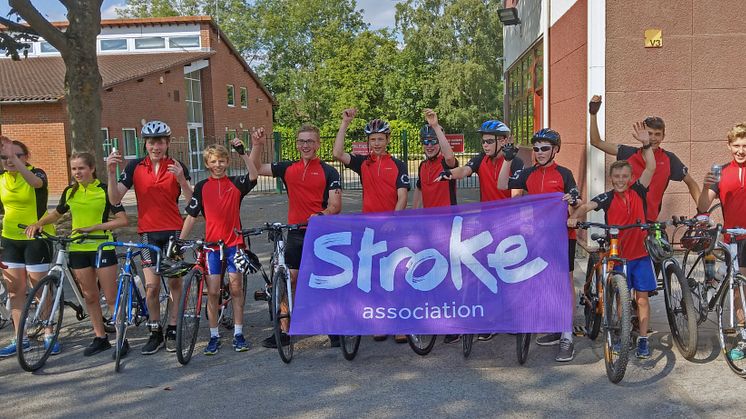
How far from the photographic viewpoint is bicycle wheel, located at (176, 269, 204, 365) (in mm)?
5445

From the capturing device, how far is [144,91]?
3078 centimetres

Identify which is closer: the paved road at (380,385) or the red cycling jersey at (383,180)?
the paved road at (380,385)

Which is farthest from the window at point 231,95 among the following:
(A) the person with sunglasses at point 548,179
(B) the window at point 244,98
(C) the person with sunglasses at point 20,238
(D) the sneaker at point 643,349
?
(D) the sneaker at point 643,349

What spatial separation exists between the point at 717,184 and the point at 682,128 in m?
3.75

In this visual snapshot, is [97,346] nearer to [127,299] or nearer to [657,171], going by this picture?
[127,299]

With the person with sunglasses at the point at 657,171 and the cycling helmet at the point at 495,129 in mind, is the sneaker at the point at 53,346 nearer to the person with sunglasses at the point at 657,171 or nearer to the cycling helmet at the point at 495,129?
the cycling helmet at the point at 495,129

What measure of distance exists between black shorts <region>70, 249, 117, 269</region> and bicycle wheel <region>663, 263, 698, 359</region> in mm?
4645

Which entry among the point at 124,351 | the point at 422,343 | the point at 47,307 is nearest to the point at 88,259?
the point at 47,307

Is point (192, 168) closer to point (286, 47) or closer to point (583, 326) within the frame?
point (583, 326)

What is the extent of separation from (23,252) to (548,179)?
4.70 meters

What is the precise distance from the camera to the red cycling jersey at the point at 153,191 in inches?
239

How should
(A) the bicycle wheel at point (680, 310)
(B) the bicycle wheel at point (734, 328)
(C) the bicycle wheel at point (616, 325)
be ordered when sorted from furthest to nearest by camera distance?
(A) the bicycle wheel at point (680, 310) → (B) the bicycle wheel at point (734, 328) → (C) the bicycle wheel at point (616, 325)

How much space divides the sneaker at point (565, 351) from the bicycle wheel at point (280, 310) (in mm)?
2187

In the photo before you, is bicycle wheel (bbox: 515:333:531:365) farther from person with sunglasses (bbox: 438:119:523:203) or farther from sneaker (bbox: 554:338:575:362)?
person with sunglasses (bbox: 438:119:523:203)
